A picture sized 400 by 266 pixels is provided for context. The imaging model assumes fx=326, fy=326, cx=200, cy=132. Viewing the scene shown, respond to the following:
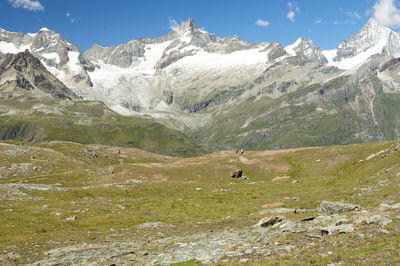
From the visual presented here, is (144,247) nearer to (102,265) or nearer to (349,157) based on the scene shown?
(102,265)

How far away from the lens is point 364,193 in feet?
155

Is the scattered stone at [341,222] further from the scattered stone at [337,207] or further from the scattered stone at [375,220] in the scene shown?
the scattered stone at [337,207]

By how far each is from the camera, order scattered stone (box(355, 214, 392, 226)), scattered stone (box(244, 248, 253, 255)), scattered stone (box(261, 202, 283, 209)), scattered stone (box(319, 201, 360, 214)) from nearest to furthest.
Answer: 1. scattered stone (box(244, 248, 253, 255))
2. scattered stone (box(355, 214, 392, 226))
3. scattered stone (box(319, 201, 360, 214))
4. scattered stone (box(261, 202, 283, 209))

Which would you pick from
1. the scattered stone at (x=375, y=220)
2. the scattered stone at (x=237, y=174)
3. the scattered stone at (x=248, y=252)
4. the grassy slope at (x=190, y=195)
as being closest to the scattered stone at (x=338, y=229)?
the scattered stone at (x=375, y=220)

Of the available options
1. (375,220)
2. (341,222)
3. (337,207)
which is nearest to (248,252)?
(341,222)

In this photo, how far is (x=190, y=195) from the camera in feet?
228

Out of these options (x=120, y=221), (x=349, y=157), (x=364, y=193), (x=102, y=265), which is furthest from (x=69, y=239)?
(x=349, y=157)

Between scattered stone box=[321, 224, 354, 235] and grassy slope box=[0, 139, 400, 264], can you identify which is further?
grassy slope box=[0, 139, 400, 264]

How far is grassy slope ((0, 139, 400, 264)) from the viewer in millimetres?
40719

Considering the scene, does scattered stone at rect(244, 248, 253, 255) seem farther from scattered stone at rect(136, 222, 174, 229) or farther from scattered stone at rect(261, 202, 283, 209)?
scattered stone at rect(261, 202, 283, 209)

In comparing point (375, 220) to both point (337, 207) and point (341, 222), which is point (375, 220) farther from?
point (337, 207)

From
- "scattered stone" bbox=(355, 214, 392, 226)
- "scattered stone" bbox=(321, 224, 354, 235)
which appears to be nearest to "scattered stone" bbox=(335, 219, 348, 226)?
"scattered stone" bbox=(355, 214, 392, 226)

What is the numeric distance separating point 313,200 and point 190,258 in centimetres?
3206

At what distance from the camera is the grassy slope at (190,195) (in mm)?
40719
